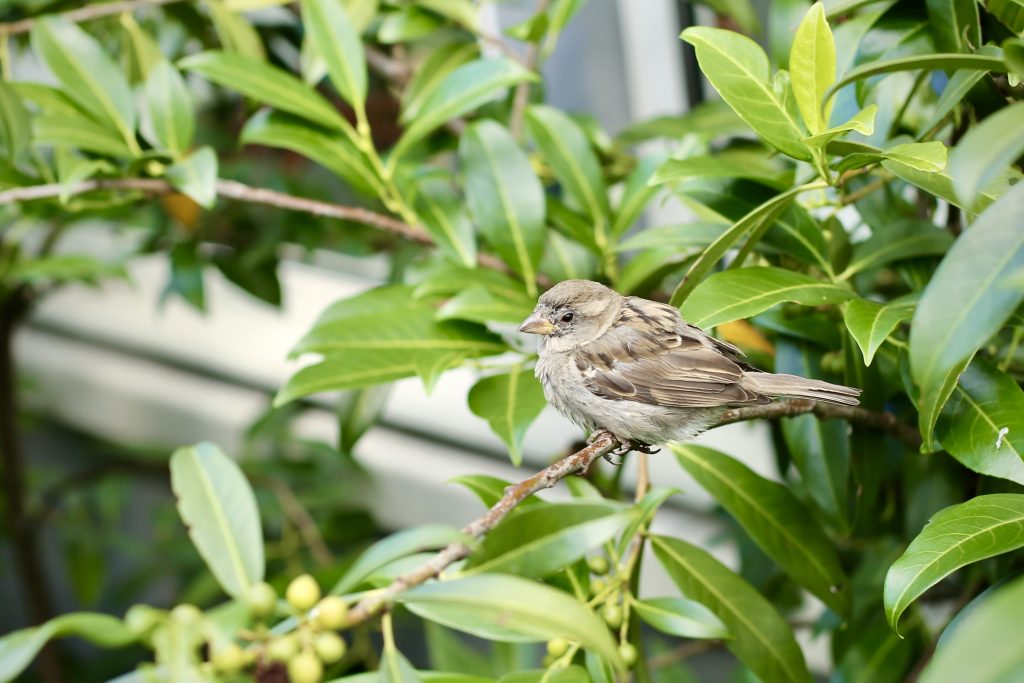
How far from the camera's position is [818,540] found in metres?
1.09

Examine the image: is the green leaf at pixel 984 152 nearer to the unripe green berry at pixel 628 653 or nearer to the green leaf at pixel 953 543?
the green leaf at pixel 953 543

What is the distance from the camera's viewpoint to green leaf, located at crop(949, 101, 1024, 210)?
1.73 feet

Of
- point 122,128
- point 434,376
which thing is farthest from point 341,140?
point 434,376

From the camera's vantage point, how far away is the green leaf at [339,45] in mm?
1342

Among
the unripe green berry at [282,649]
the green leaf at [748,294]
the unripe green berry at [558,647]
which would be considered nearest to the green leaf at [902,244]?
the green leaf at [748,294]

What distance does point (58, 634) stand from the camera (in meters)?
0.71

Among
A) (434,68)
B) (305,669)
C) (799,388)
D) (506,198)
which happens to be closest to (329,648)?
(305,669)

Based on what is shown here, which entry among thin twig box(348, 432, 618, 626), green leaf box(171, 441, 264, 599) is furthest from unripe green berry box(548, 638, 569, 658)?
green leaf box(171, 441, 264, 599)

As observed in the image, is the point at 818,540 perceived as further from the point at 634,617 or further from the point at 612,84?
the point at 612,84

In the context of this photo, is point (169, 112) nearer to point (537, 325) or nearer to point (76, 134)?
point (76, 134)

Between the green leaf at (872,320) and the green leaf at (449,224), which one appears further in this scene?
the green leaf at (449,224)

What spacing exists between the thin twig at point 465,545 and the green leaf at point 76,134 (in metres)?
0.82

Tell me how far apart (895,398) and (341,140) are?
0.79 metres

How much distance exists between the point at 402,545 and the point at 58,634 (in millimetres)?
247
